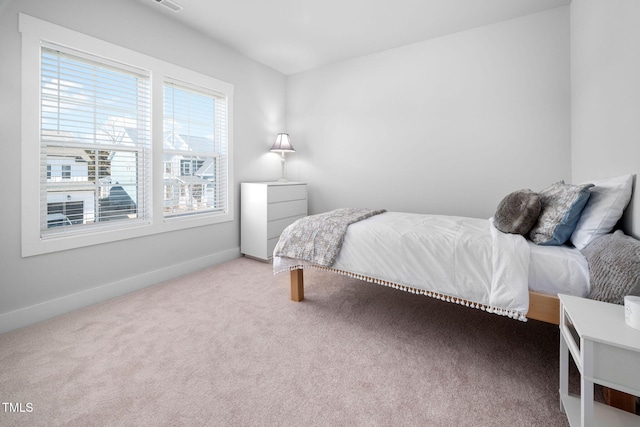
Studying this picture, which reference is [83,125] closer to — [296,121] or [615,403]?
[296,121]

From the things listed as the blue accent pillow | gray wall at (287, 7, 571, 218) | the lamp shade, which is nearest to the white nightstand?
the blue accent pillow

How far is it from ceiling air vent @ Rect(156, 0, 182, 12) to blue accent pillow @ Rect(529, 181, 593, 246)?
11.2 ft

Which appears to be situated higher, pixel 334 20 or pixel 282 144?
pixel 334 20

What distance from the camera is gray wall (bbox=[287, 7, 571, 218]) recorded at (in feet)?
9.00

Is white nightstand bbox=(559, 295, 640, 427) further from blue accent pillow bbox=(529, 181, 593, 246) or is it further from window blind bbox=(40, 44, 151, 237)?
window blind bbox=(40, 44, 151, 237)

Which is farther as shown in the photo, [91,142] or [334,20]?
[334,20]

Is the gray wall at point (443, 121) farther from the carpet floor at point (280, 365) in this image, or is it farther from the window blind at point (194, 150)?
the carpet floor at point (280, 365)

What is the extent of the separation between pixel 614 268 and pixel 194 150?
3.46m

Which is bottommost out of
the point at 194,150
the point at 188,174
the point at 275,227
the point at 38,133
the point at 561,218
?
the point at 275,227

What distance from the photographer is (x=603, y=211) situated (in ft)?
4.87

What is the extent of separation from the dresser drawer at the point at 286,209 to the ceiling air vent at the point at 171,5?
6.94ft

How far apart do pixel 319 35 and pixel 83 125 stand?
8.10 ft

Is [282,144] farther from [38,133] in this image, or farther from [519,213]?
[519,213]

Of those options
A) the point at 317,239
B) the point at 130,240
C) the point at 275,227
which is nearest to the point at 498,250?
the point at 317,239
